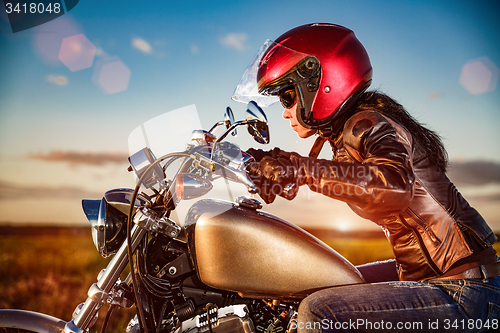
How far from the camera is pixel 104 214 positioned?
1.45 metres

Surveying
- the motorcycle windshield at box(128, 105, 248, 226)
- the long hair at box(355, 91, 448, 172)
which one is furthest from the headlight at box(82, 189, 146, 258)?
the long hair at box(355, 91, 448, 172)

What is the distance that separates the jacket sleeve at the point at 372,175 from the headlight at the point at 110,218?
33.3 inches

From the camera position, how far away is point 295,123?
1716 mm

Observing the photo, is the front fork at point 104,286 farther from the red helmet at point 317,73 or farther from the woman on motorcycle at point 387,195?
the red helmet at point 317,73

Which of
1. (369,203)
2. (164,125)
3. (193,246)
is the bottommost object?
Result: (193,246)

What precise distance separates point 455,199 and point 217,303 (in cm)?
121

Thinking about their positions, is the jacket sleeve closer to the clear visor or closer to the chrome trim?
the clear visor

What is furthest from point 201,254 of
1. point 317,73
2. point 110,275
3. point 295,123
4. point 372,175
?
point 317,73

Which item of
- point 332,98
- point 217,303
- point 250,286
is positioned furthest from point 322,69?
point 217,303

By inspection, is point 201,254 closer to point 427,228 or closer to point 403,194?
point 403,194

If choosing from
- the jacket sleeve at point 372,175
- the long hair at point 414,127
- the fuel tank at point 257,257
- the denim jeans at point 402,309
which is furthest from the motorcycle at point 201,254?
the long hair at point 414,127

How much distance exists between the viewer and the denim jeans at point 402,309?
44.7 inches

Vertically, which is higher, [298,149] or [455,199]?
[298,149]

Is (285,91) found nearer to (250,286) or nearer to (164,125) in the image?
(164,125)
